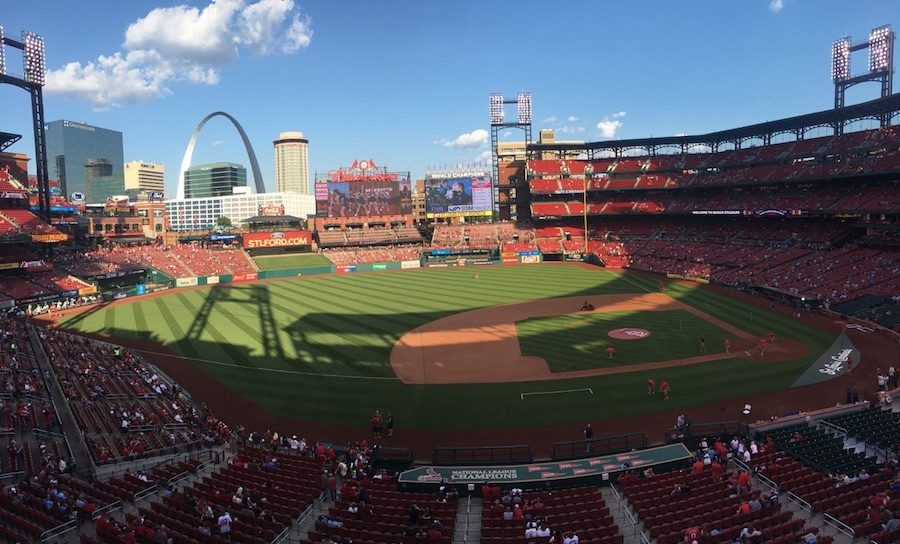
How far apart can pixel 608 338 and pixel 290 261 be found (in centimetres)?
6124

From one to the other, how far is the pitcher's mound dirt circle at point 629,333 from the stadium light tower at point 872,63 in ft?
147

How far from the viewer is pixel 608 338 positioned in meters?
35.7

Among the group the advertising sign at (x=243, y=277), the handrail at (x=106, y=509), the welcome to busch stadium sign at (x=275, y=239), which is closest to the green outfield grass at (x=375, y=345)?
the advertising sign at (x=243, y=277)

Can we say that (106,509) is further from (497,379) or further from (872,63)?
(872,63)

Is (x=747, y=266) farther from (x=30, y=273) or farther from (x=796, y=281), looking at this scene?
(x=30, y=273)

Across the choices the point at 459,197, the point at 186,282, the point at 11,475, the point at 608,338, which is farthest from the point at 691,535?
the point at 459,197

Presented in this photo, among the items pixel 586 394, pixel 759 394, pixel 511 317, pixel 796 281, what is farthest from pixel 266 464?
pixel 796 281

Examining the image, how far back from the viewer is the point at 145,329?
43.8 m

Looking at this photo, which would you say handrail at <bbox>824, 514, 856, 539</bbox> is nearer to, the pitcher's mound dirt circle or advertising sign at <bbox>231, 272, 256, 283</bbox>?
the pitcher's mound dirt circle

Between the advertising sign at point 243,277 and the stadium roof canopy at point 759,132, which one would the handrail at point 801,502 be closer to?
the stadium roof canopy at point 759,132

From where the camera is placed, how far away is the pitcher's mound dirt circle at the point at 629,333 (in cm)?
3569

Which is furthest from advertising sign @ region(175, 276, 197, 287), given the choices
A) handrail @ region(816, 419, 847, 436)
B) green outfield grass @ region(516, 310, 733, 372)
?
handrail @ region(816, 419, 847, 436)

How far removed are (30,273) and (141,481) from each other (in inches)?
2041

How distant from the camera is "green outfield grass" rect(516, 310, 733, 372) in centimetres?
3139
